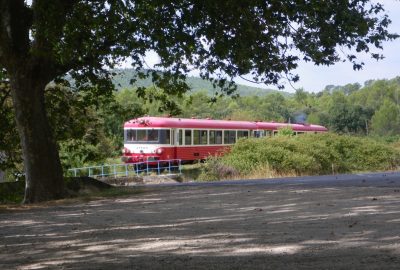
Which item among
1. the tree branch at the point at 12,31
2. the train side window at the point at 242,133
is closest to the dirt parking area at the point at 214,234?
the tree branch at the point at 12,31

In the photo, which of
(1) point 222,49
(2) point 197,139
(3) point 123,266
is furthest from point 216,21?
(2) point 197,139

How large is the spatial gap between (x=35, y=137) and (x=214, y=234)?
8.18 metres

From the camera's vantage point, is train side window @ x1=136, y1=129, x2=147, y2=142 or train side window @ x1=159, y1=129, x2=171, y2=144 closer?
train side window @ x1=159, y1=129, x2=171, y2=144

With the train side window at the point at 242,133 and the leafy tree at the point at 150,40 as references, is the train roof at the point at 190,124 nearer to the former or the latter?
the train side window at the point at 242,133

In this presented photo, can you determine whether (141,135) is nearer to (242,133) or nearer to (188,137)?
(188,137)

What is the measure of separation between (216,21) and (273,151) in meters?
17.5

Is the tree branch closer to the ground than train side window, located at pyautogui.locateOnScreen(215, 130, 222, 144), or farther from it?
farther from it

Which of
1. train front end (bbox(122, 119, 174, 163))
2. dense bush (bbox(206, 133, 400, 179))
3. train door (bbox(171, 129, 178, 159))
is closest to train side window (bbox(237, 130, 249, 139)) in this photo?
dense bush (bbox(206, 133, 400, 179))

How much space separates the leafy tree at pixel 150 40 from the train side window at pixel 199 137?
17.8 m

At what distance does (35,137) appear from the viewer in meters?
14.3

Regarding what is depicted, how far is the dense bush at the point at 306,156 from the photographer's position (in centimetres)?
2784

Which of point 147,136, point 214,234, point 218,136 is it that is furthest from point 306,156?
point 214,234

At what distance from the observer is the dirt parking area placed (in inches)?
223

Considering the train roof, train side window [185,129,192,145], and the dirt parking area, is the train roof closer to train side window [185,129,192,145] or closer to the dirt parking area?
train side window [185,129,192,145]
